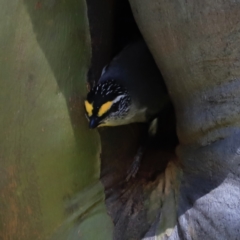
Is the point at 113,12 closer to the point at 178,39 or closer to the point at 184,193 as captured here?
the point at 178,39

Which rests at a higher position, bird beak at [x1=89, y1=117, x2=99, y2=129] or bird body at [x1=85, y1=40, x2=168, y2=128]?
bird beak at [x1=89, y1=117, x2=99, y2=129]

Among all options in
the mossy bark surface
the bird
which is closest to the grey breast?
the bird

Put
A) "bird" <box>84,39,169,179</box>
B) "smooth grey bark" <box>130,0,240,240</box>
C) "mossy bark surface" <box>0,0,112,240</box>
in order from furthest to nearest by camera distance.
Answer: "bird" <box>84,39,169,179</box> → "mossy bark surface" <box>0,0,112,240</box> → "smooth grey bark" <box>130,0,240,240</box>

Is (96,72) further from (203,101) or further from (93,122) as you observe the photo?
(203,101)

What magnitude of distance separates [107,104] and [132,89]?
9cm

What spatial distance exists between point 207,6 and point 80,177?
44cm

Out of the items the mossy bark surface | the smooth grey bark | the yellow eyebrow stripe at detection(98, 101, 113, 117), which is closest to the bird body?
the yellow eyebrow stripe at detection(98, 101, 113, 117)

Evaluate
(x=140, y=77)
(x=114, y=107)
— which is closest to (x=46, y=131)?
(x=114, y=107)

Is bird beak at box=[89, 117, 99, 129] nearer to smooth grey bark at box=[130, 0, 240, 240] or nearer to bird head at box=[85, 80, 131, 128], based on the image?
bird head at box=[85, 80, 131, 128]

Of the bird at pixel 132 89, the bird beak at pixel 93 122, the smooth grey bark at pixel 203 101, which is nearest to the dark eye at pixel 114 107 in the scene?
the bird at pixel 132 89

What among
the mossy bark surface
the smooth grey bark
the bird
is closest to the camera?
the smooth grey bark

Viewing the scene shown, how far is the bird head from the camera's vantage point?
1016 millimetres

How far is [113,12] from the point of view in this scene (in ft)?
3.76

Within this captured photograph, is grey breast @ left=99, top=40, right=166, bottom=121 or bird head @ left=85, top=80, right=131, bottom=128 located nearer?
bird head @ left=85, top=80, right=131, bottom=128
